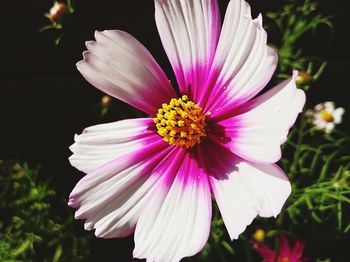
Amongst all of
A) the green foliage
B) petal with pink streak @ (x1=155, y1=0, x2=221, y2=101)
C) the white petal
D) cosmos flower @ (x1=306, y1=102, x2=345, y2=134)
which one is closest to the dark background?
cosmos flower @ (x1=306, y1=102, x2=345, y2=134)

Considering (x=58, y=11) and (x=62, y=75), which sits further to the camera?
(x=62, y=75)

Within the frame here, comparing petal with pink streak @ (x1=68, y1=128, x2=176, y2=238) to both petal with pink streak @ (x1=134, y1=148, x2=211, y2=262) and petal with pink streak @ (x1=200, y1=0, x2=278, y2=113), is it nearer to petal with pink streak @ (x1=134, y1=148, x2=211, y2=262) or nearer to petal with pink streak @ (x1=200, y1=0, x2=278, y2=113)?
petal with pink streak @ (x1=134, y1=148, x2=211, y2=262)

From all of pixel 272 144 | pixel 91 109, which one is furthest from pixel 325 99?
pixel 272 144

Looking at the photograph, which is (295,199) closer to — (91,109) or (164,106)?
(164,106)

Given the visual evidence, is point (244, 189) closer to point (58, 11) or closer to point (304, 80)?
point (304, 80)

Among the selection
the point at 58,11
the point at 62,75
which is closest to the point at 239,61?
the point at 58,11

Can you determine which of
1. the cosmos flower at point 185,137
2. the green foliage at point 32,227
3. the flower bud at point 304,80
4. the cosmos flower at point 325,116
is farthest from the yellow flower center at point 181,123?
the cosmos flower at point 325,116
